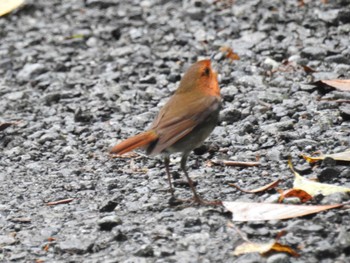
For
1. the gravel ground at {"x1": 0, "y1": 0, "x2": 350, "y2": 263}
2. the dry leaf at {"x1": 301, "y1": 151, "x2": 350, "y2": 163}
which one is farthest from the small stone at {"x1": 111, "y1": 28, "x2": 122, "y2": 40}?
the dry leaf at {"x1": 301, "y1": 151, "x2": 350, "y2": 163}

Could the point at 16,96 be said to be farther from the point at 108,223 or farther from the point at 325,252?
the point at 325,252

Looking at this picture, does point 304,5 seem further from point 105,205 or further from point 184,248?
point 184,248

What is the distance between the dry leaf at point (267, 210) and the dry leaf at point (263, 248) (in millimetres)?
287

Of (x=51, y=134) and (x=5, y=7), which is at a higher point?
(x=5, y=7)

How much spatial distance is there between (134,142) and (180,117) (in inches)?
17.5

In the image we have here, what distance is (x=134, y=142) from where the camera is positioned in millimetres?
4695

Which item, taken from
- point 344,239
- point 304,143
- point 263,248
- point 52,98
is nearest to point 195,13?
point 52,98

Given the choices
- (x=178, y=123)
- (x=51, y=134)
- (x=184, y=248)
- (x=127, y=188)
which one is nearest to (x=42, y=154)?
(x=51, y=134)

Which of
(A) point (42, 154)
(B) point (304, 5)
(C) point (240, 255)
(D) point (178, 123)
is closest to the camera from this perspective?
(C) point (240, 255)

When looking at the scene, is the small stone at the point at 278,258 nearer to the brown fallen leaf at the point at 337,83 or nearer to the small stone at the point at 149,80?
the brown fallen leaf at the point at 337,83

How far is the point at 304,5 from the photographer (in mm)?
8766

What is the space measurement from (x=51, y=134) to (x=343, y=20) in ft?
11.0

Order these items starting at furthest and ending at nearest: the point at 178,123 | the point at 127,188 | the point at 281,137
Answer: the point at 281,137, the point at 127,188, the point at 178,123

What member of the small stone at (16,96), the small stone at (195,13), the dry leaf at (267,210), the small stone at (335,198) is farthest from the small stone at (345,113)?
the small stone at (195,13)
